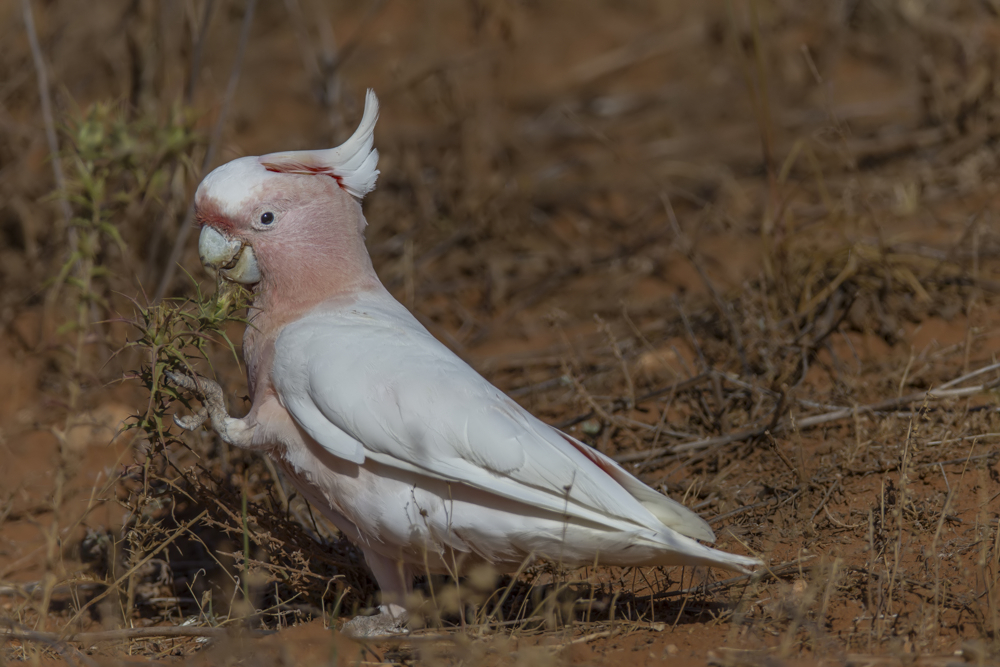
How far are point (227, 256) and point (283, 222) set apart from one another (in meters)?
0.20

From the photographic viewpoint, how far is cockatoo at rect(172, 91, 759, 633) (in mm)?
2568

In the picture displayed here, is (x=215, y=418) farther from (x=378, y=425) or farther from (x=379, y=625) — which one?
(x=379, y=625)

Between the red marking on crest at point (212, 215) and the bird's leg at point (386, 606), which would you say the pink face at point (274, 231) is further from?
the bird's leg at point (386, 606)

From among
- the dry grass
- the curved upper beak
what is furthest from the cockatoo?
the dry grass

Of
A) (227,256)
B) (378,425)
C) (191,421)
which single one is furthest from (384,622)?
(227,256)

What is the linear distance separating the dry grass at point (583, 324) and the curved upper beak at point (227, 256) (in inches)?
7.9

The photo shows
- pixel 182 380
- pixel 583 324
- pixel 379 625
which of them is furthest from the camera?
pixel 583 324


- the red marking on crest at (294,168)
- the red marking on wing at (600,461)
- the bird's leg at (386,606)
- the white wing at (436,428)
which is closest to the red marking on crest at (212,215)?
the red marking on crest at (294,168)

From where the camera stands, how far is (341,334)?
273 cm

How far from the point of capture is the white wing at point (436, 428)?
256 centimetres

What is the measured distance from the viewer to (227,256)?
9.43 feet

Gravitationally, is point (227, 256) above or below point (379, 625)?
above

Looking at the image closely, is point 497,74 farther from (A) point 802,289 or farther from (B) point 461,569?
(B) point 461,569

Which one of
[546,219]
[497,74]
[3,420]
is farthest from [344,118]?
[3,420]
